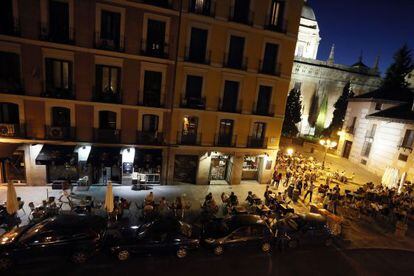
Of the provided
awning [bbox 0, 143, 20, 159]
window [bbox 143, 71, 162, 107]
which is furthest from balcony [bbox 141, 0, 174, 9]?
awning [bbox 0, 143, 20, 159]

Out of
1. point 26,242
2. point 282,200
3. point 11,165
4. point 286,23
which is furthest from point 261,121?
point 11,165

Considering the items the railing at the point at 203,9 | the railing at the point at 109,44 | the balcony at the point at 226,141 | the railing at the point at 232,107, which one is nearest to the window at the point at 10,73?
the railing at the point at 109,44

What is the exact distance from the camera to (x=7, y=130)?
16.3m

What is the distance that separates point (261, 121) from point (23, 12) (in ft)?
60.2

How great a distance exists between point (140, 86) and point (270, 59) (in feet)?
35.8

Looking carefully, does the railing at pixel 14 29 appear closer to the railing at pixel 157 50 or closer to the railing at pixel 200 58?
the railing at pixel 157 50

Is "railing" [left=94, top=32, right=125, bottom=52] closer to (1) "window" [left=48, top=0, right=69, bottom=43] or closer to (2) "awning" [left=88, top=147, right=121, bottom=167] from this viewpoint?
(1) "window" [left=48, top=0, right=69, bottom=43]

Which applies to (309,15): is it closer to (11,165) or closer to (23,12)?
(23,12)

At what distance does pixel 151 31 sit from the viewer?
17.8 m

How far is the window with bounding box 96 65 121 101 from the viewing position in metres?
17.4

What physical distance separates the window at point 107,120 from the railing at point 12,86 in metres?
5.04

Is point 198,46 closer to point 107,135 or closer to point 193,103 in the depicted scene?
point 193,103

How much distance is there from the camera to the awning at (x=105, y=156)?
1707cm

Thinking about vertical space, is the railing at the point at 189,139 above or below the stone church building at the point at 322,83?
below
